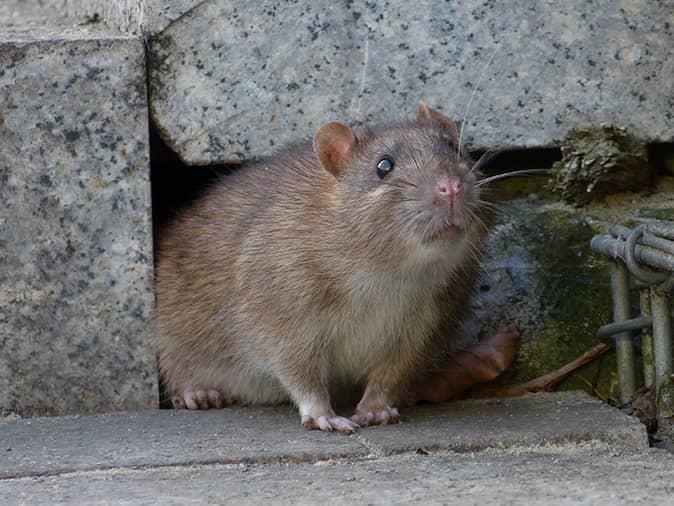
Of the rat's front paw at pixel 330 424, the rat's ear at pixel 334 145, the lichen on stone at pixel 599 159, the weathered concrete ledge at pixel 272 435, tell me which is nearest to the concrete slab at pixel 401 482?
the weathered concrete ledge at pixel 272 435

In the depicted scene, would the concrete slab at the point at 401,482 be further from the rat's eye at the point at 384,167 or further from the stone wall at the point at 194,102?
the stone wall at the point at 194,102

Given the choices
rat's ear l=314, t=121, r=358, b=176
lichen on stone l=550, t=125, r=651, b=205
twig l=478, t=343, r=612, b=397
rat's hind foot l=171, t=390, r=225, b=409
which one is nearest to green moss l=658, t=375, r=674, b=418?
twig l=478, t=343, r=612, b=397

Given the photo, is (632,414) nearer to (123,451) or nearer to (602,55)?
(602,55)

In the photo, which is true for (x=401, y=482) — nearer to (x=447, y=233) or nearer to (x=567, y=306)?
(x=447, y=233)

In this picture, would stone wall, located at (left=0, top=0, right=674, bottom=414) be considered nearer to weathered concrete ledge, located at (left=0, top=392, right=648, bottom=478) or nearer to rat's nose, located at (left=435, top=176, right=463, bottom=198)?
weathered concrete ledge, located at (left=0, top=392, right=648, bottom=478)

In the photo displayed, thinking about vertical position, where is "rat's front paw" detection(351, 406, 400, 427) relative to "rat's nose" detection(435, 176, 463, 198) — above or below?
below

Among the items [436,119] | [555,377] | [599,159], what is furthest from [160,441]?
[599,159]
